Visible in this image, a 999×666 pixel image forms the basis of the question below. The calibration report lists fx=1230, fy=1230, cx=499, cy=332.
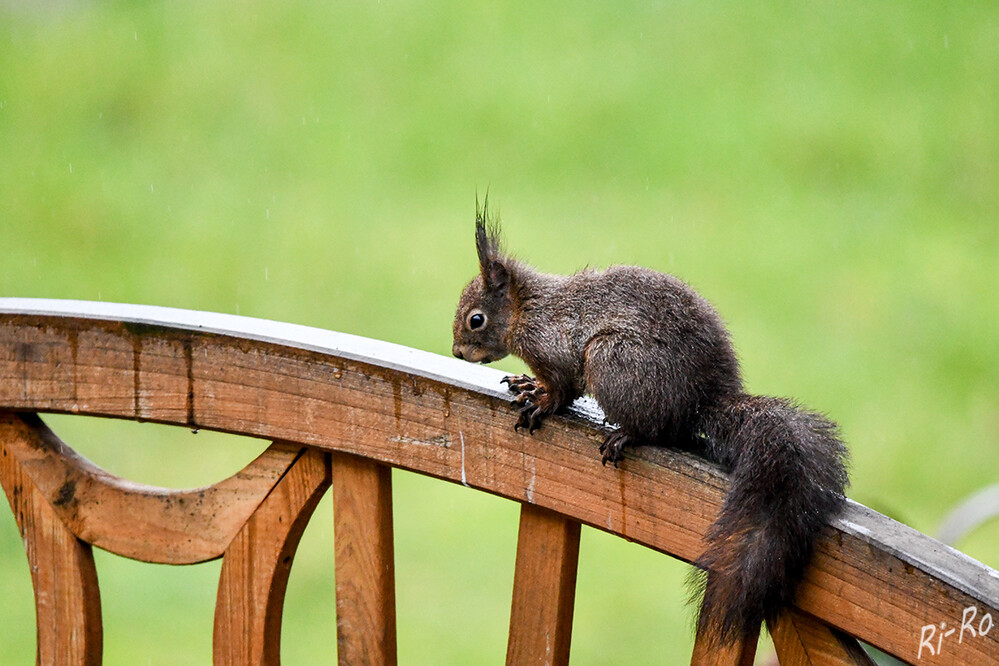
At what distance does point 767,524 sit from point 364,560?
36 centimetres

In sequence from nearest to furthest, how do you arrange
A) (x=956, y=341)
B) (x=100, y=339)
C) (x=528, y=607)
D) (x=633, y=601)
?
(x=528, y=607) → (x=100, y=339) → (x=633, y=601) → (x=956, y=341)

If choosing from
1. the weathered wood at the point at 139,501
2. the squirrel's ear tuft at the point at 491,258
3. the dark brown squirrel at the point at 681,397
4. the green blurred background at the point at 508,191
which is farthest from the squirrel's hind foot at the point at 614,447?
the green blurred background at the point at 508,191

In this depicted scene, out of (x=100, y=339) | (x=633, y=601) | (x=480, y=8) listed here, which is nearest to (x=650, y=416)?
(x=100, y=339)

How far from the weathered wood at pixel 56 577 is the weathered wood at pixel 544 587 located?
1.32 feet


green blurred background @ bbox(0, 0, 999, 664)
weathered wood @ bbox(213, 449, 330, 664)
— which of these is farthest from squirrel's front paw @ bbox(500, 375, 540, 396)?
green blurred background @ bbox(0, 0, 999, 664)

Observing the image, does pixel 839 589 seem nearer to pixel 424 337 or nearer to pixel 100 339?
pixel 100 339

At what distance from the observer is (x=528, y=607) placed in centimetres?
95

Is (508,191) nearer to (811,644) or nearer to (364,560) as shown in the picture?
(364,560)

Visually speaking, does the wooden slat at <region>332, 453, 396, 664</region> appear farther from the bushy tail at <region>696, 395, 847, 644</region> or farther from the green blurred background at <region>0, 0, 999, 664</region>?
the green blurred background at <region>0, 0, 999, 664</region>

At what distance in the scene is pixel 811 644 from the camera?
81cm

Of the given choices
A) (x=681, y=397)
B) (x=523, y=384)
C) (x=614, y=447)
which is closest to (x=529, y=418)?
(x=614, y=447)

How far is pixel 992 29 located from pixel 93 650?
3.11 meters

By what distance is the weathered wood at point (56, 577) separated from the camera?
3.58ft

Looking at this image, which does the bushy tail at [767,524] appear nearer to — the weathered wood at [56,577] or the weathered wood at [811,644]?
the weathered wood at [811,644]
